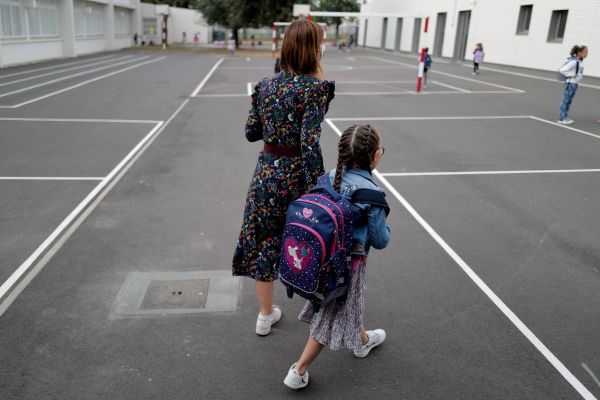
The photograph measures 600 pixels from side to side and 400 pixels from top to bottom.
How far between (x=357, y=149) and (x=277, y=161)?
70 centimetres

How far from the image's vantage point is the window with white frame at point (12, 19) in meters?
25.3

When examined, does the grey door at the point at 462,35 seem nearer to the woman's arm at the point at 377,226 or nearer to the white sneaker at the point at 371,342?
the white sneaker at the point at 371,342

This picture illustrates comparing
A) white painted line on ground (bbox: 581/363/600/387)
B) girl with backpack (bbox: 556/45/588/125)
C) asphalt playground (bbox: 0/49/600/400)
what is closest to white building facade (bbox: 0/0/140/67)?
asphalt playground (bbox: 0/49/600/400)

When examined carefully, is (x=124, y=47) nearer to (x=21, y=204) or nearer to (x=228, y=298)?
(x=21, y=204)

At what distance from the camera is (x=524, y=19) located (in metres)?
29.9

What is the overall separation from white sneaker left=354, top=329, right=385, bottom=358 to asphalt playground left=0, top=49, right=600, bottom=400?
7 cm

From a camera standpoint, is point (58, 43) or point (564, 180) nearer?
point (564, 180)

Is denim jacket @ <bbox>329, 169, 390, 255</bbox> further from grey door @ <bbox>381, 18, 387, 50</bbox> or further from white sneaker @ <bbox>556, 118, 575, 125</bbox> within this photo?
grey door @ <bbox>381, 18, 387, 50</bbox>

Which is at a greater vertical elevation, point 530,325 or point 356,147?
point 356,147

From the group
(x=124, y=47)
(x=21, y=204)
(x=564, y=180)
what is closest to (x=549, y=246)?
(x=564, y=180)

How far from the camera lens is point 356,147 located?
113 inches

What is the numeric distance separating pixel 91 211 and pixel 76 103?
9.75m

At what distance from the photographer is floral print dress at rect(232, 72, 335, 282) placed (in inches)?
126

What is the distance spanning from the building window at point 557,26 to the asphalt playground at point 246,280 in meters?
18.7
